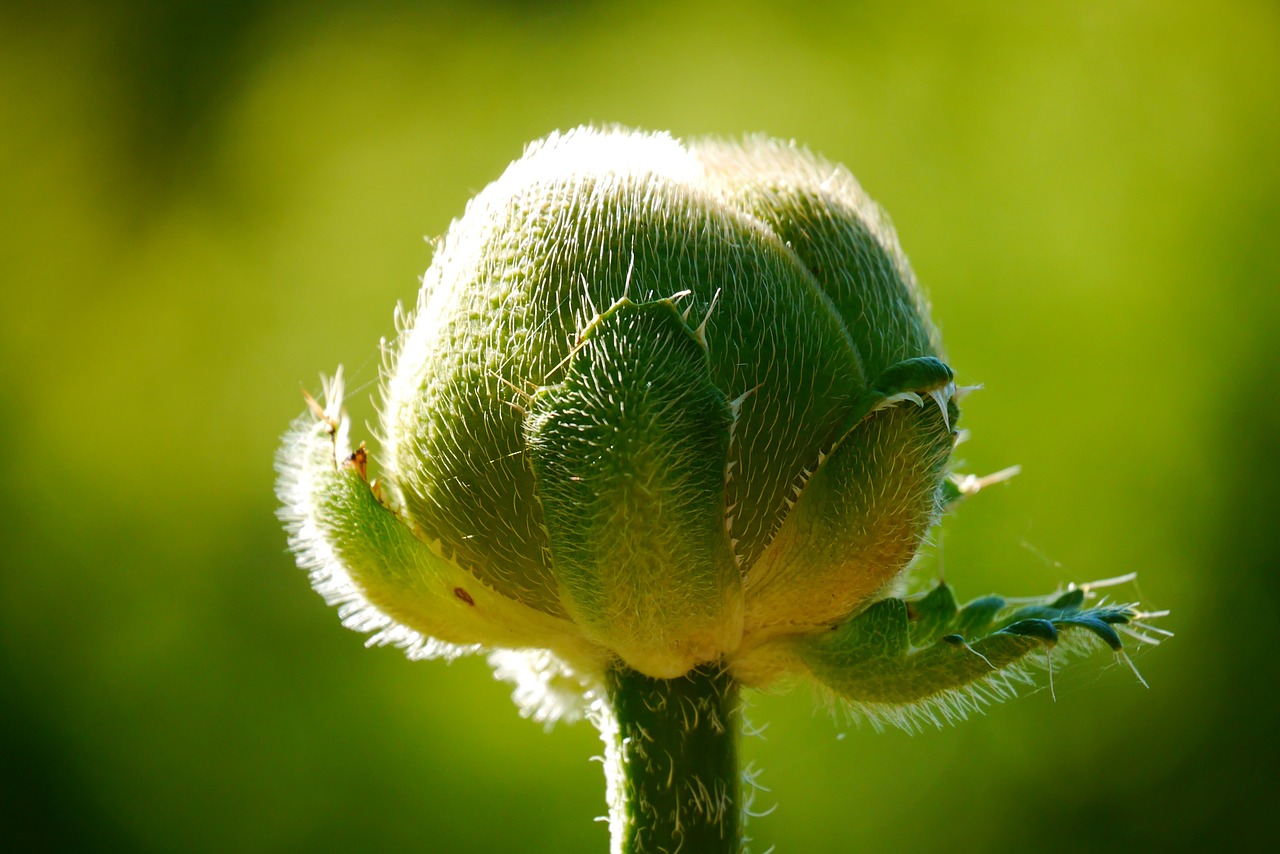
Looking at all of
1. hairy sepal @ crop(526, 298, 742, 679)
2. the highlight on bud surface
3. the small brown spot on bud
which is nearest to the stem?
the highlight on bud surface

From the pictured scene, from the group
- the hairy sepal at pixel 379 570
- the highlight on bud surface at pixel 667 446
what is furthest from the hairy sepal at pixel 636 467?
the hairy sepal at pixel 379 570

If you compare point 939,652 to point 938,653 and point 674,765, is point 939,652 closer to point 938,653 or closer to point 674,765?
point 938,653

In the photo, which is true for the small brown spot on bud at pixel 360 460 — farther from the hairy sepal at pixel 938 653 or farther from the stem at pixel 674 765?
the hairy sepal at pixel 938 653

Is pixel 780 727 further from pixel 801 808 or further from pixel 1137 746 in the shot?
pixel 1137 746

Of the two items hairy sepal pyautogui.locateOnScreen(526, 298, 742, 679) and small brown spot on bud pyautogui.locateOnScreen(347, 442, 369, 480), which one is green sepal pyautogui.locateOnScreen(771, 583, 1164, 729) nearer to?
hairy sepal pyautogui.locateOnScreen(526, 298, 742, 679)

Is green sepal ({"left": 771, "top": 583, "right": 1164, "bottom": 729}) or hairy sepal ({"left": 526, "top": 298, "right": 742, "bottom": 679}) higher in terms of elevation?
hairy sepal ({"left": 526, "top": 298, "right": 742, "bottom": 679})

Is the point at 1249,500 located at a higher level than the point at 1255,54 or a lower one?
lower

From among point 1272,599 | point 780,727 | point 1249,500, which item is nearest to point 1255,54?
point 1249,500

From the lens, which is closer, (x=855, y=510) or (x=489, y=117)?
(x=855, y=510)
